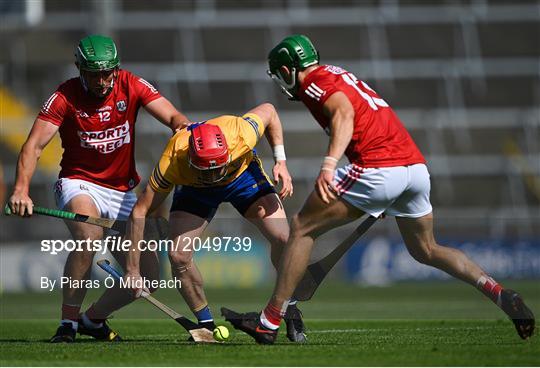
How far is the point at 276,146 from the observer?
8289mm

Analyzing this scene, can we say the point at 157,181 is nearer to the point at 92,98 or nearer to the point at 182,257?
the point at 182,257

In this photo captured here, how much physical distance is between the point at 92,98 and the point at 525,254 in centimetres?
1236

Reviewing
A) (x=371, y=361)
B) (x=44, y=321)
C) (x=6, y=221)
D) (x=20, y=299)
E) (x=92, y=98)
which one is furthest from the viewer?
(x=6, y=221)

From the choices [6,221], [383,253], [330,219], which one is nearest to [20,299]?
[6,221]

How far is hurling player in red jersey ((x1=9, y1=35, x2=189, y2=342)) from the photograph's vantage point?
8.33 metres

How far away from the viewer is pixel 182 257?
26.5 feet

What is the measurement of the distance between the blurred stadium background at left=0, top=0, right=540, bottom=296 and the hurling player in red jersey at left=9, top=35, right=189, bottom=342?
492 inches

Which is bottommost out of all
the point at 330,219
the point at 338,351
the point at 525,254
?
the point at 525,254

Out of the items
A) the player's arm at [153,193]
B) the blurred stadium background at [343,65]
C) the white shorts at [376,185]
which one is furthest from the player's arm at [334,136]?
the blurred stadium background at [343,65]

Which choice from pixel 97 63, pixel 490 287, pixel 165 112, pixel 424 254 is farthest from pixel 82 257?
pixel 490 287

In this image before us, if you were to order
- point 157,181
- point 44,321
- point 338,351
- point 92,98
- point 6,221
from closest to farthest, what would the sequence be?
1. point 338,351
2. point 157,181
3. point 92,98
4. point 44,321
5. point 6,221

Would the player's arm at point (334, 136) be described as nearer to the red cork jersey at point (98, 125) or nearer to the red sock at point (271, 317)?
the red sock at point (271, 317)

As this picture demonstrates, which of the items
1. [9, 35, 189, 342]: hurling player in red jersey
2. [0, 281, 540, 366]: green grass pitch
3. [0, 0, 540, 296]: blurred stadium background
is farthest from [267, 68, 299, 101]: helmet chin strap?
[0, 0, 540, 296]: blurred stadium background

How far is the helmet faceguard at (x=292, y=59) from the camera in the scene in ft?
24.8
